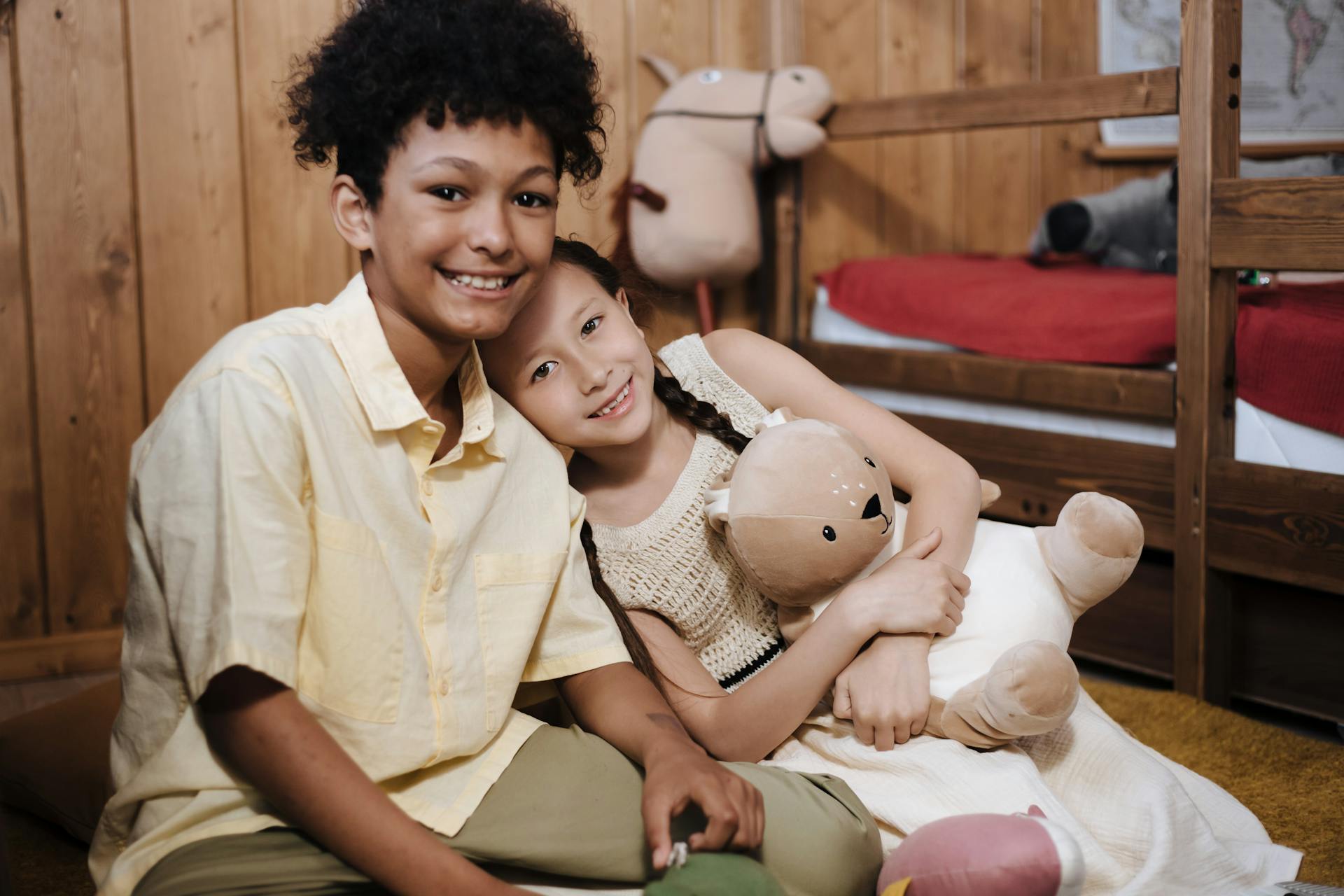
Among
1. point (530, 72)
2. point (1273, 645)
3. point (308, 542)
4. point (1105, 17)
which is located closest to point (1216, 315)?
point (1273, 645)

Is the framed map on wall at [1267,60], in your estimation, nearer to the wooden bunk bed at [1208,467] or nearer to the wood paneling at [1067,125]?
the wood paneling at [1067,125]

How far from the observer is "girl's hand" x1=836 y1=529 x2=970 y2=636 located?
38.0 inches

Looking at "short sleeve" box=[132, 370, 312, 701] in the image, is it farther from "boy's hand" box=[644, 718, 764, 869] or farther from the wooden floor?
the wooden floor

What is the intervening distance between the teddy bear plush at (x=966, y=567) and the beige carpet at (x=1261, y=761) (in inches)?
14.5

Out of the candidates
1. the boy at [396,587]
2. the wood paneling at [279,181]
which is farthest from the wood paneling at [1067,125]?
the boy at [396,587]

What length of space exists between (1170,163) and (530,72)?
2.24 m

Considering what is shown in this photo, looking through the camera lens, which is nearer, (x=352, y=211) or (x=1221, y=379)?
(x=352, y=211)

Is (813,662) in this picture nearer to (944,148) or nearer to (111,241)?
(111,241)

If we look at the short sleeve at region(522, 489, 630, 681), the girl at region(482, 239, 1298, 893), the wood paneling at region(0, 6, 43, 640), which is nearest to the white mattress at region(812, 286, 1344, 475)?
the girl at region(482, 239, 1298, 893)

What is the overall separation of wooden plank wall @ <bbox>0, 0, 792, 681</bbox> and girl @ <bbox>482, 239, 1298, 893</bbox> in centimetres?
83

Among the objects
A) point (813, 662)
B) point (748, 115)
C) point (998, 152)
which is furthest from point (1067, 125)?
point (813, 662)

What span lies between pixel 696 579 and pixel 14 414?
4.21ft

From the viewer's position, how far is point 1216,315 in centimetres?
154

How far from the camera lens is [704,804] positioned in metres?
0.82
